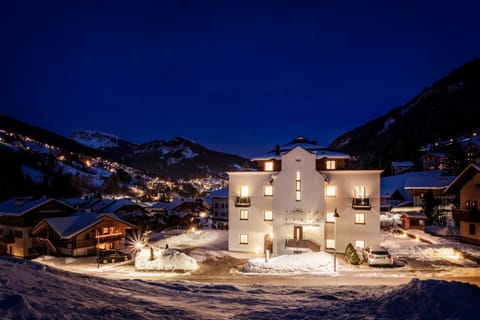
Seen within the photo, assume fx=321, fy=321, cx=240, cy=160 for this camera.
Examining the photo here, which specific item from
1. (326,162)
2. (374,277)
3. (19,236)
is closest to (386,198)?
(326,162)

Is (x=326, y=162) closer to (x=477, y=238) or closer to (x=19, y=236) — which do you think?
(x=477, y=238)

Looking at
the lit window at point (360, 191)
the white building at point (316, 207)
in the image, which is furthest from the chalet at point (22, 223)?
the lit window at point (360, 191)

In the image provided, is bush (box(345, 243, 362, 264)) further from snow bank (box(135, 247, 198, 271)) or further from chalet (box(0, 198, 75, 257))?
chalet (box(0, 198, 75, 257))

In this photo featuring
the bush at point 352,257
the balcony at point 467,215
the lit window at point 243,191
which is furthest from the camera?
the lit window at point 243,191

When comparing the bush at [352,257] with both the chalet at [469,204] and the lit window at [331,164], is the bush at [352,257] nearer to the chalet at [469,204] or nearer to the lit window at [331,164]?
the lit window at [331,164]

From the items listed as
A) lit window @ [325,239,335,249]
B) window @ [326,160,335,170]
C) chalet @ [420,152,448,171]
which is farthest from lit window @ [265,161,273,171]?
chalet @ [420,152,448,171]

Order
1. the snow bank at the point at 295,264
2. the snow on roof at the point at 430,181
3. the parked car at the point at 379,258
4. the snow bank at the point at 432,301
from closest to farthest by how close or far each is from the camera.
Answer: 1. the snow bank at the point at 432,301
2. the snow bank at the point at 295,264
3. the parked car at the point at 379,258
4. the snow on roof at the point at 430,181

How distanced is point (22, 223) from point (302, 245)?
35.2 meters

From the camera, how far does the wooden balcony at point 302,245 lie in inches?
1025

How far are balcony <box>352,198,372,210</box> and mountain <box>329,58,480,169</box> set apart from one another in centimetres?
6814

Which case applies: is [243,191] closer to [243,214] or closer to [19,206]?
[243,214]

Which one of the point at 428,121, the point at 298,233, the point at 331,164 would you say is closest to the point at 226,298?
the point at 298,233

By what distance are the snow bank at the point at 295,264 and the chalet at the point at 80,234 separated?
810 inches

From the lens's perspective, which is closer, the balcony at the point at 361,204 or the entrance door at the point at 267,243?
the balcony at the point at 361,204
